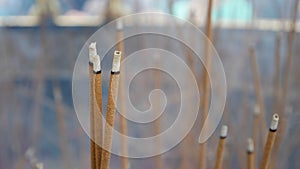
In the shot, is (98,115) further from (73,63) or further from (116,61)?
(73,63)

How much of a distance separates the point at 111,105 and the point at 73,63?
2.53 ft

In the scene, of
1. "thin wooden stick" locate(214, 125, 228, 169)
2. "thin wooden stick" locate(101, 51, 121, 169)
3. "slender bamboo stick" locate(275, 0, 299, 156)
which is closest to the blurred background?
"slender bamboo stick" locate(275, 0, 299, 156)

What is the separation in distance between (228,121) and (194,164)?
0.14 m

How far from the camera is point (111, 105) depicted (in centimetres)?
31

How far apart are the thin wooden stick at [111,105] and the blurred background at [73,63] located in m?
0.54

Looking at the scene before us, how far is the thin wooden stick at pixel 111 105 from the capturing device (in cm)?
30

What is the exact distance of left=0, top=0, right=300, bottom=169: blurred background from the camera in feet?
2.97

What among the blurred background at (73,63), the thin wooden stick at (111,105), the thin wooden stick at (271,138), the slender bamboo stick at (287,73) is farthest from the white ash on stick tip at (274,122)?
the blurred background at (73,63)

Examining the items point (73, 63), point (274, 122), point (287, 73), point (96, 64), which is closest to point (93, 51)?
point (96, 64)

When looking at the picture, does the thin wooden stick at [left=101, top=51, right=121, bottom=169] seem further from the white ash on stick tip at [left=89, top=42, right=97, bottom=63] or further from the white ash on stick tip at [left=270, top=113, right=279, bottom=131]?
the white ash on stick tip at [left=270, top=113, right=279, bottom=131]

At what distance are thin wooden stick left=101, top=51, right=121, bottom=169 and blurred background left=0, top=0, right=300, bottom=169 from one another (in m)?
0.54

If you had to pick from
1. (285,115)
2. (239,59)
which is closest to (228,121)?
(285,115)

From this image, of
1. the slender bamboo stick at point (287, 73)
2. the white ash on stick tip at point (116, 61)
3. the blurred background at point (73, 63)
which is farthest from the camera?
the blurred background at point (73, 63)

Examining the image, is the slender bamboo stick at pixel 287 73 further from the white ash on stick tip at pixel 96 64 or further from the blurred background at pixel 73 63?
the white ash on stick tip at pixel 96 64
